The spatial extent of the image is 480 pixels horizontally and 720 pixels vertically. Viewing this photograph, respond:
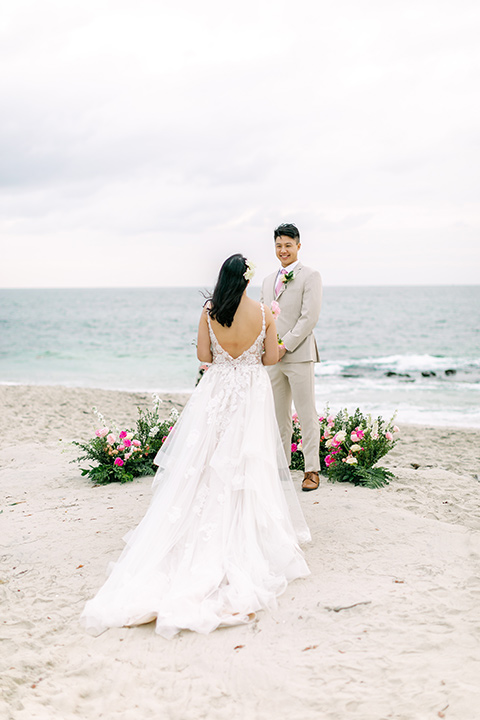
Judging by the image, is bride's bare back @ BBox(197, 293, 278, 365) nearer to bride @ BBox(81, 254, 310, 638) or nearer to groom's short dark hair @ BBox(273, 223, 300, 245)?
bride @ BBox(81, 254, 310, 638)

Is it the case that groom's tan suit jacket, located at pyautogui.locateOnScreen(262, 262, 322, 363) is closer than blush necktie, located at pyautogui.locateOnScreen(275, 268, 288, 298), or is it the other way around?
groom's tan suit jacket, located at pyautogui.locateOnScreen(262, 262, 322, 363)

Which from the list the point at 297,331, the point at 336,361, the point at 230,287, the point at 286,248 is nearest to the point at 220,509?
the point at 230,287

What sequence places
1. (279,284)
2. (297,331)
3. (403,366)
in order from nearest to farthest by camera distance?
1. (297,331)
2. (279,284)
3. (403,366)

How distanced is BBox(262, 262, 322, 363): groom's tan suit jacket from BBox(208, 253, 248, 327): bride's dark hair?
162 centimetres

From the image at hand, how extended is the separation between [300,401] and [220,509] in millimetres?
1990

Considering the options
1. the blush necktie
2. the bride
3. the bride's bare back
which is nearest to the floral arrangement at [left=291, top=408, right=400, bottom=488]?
the blush necktie

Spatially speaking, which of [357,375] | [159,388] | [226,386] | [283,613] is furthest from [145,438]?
[357,375]

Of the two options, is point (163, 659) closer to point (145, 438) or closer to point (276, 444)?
point (276, 444)

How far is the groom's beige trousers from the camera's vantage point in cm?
554

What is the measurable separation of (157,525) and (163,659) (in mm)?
935

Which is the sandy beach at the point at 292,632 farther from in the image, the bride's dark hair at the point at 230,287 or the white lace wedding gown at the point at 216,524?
the bride's dark hair at the point at 230,287

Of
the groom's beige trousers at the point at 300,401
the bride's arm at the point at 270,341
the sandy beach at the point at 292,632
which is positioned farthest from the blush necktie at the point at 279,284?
the sandy beach at the point at 292,632

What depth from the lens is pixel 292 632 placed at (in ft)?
10.6

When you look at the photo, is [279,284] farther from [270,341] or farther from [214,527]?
[214,527]
